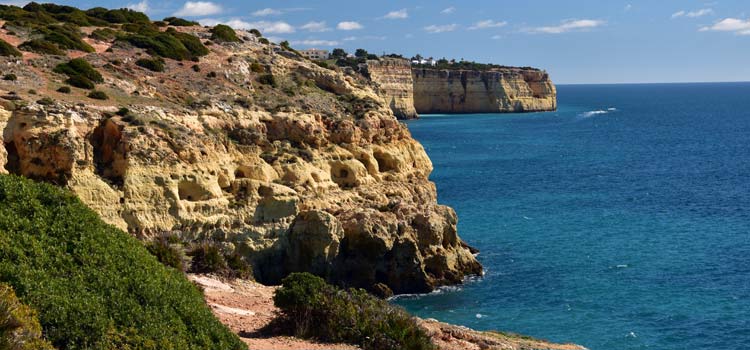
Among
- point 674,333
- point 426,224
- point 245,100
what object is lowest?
point 674,333

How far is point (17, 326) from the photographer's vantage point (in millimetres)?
10422

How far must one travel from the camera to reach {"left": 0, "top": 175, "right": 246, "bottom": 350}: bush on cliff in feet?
37.7

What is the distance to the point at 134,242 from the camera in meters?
15.3

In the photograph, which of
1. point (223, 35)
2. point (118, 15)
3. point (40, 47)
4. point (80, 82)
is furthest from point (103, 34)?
point (80, 82)

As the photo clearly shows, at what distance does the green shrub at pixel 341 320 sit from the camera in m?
16.6

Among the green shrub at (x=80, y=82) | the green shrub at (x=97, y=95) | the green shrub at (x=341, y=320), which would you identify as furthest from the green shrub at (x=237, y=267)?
the green shrub at (x=80, y=82)

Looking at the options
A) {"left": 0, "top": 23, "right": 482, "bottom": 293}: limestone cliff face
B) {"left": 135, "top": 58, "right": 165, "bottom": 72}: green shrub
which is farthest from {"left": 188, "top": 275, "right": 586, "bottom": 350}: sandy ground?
{"left": 135, "top": 58, "right": 165, "bottom": 72}: green shrub

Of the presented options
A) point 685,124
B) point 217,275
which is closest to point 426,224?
point 217,275

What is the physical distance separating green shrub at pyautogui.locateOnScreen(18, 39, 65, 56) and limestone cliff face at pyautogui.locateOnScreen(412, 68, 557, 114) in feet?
384

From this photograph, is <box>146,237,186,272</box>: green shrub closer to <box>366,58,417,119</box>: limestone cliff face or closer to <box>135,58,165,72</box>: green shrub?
<box>135,58,165,72</box>: green shrub

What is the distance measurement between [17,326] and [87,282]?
7.42 feet

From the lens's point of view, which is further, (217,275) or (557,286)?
(557,286)

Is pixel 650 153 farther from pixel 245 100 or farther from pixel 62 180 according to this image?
pixel 62 180

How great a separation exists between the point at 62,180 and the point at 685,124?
11573 cm
